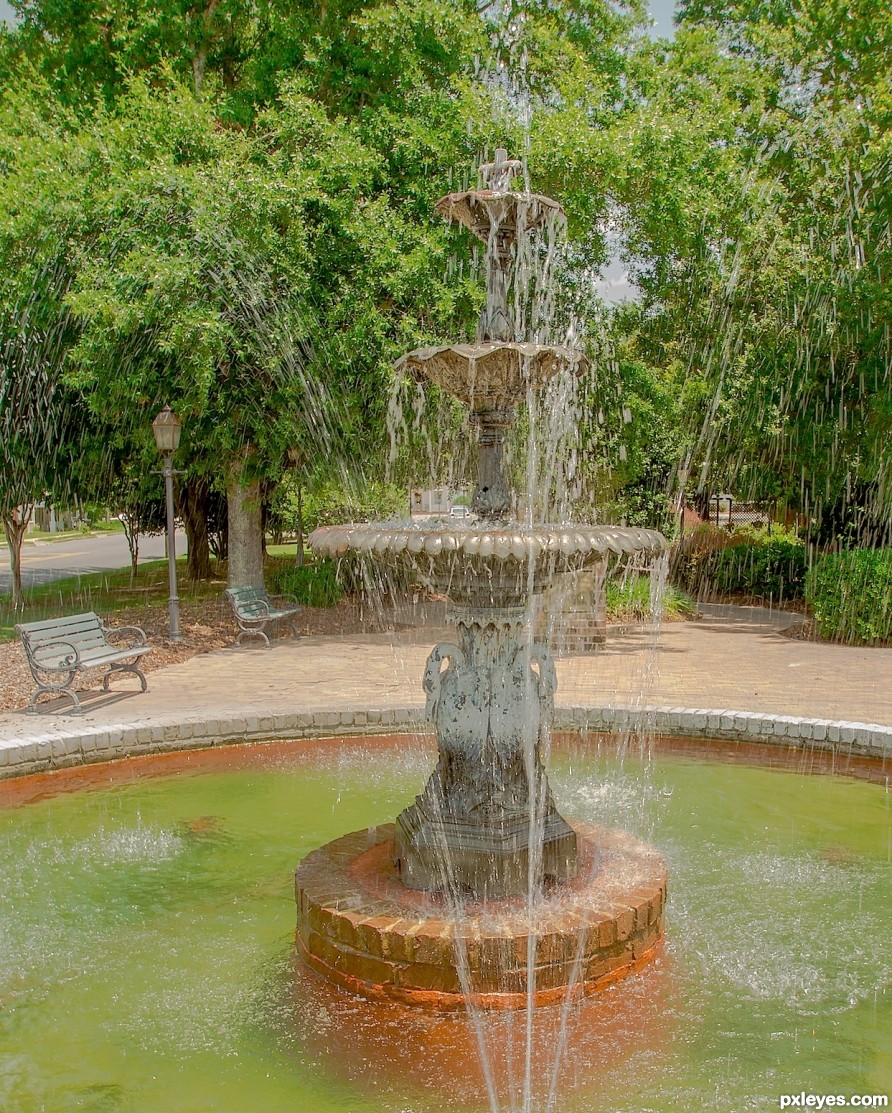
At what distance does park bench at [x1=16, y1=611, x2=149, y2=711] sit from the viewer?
9.25 metres

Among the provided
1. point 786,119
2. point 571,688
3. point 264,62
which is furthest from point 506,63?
point 571,688

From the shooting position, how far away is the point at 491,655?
203 inches

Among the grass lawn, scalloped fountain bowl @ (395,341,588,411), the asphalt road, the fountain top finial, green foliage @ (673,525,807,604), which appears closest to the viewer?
scalloped fountain bowl @ (395,341,588,411)

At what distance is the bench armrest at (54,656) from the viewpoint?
9.26m

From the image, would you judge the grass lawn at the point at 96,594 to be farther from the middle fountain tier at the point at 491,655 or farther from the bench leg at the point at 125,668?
the middle fountain tier at the point at 491,655

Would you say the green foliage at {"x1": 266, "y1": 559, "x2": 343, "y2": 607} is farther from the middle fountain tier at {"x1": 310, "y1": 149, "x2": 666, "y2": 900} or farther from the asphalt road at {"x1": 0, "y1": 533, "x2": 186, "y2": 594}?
the middle fountain tier at {"x1": 310, "y1": 149, "x2": 666, "y2": 900}

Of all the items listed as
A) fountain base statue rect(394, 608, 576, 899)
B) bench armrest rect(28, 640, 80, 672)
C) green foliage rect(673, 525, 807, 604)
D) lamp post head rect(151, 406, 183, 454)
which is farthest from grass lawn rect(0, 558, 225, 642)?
fountain base statue rect(394, 608, 576, 899)

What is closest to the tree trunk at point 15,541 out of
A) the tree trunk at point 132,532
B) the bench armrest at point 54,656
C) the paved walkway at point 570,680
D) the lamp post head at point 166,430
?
the tree trunk at point 132,532

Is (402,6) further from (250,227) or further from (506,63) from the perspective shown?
(250,227)

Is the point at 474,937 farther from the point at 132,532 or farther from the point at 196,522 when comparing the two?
the point at 132,532

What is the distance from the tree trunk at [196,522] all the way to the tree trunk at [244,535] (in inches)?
172

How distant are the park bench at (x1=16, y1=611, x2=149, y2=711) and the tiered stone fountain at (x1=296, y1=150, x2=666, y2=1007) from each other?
485 centimetres

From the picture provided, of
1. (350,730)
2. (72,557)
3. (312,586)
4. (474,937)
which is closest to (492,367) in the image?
(474,937)

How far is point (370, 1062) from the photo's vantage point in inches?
153
